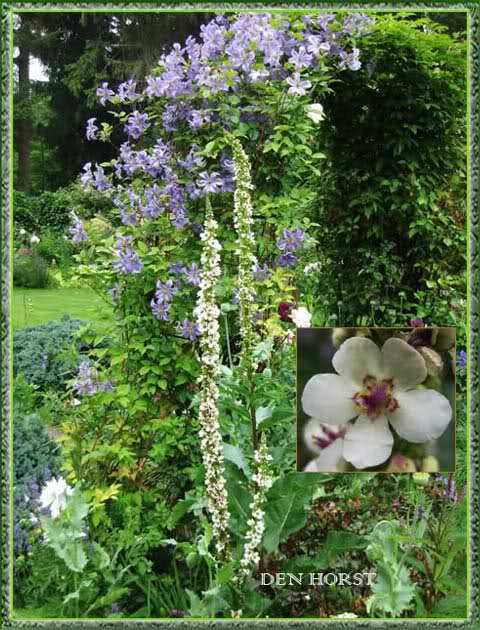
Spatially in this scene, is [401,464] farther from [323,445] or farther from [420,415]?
[323,445]

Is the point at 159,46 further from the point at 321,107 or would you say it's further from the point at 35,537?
the point at 35,537

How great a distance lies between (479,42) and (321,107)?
2.32ft

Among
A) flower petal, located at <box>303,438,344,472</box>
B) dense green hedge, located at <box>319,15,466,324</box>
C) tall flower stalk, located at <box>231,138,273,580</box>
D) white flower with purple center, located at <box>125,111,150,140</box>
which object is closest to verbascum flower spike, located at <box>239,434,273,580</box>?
tall flower stalk, located at <box>231,138,273,580</box>

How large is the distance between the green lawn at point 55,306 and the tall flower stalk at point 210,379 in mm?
707

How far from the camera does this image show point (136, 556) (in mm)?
3381

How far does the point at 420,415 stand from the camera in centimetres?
336

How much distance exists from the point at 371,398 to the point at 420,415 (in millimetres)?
219

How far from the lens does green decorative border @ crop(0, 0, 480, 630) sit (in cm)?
331

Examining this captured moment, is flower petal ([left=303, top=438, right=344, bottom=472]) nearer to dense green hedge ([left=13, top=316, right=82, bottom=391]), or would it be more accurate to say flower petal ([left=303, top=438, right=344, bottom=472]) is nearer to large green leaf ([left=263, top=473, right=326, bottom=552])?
large green leaf ([left=263, top=473, right=326, bottom=552])

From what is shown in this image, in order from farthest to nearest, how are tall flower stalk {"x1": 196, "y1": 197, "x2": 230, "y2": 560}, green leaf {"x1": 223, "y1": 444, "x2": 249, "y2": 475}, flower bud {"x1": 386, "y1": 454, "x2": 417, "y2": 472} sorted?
flower bud {"x1": 386, "y1": 454, "x2": 417, "y2": 472}, green leaf {"x1": 223, "y1": 444, "x2": 249, "y2": 475}, tall flower stalk {"x1": 196, "y1": 197, "x2": 230, "y2": 560}

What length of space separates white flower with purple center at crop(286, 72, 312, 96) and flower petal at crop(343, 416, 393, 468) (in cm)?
139

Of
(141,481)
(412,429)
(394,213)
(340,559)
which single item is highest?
(394,213)

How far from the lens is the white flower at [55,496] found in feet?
10.9

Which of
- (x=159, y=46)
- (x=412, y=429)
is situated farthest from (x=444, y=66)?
(x=412, y=429)
